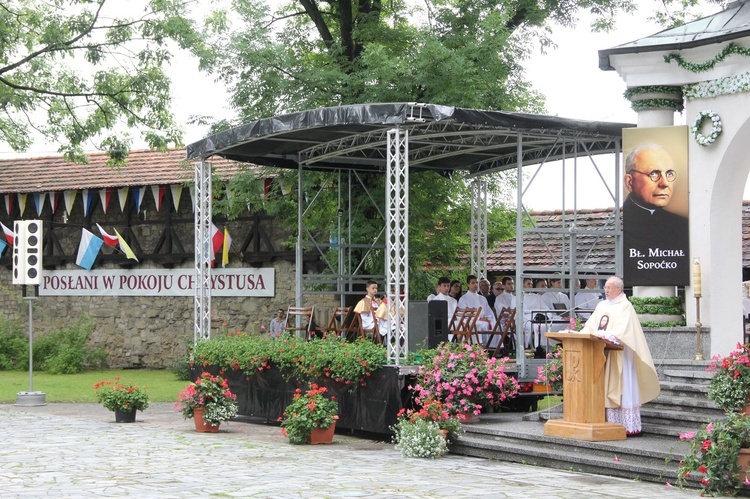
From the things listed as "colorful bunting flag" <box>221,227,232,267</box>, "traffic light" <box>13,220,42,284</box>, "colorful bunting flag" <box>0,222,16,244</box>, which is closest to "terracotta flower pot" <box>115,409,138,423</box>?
"traffic light" <box>13,220,42,284</box>

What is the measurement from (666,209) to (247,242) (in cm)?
Result: 1392

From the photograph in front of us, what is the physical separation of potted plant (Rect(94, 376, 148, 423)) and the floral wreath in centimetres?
857

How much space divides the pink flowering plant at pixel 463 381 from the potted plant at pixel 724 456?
11.7 feet

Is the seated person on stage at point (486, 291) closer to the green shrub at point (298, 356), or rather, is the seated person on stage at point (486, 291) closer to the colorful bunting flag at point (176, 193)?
the green shrub at point (298, 356)

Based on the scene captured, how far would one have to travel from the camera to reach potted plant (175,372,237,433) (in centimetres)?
1461

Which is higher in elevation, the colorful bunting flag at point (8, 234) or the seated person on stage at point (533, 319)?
the colorful bunting flag at point (8, 234)

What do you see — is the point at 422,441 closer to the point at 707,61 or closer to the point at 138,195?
the point at 707,61

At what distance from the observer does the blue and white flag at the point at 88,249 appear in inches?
1109

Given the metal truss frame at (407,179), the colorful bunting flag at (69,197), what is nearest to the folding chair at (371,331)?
the metal truss frame at (407,179)

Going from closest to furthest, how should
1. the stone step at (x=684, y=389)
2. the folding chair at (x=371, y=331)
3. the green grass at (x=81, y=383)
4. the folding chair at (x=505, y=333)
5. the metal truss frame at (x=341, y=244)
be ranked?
the stone step at (x=684, y=389), the folding chair at (x=371, y=331), the folding chair at (x=505, y=333), the metal truss frame at (x=341, y=244), the green grass at (x=81, y=383)

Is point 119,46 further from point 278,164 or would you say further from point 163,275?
point 278,164

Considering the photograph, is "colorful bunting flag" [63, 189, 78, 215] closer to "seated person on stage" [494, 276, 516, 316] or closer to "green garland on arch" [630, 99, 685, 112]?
"seated person on stage" [494, 276, 516, 316]

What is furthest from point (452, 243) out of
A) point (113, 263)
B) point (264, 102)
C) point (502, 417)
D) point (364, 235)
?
point (113, 263)

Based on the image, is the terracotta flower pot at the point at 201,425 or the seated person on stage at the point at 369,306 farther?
the seated person on stage at the point at 369,306
